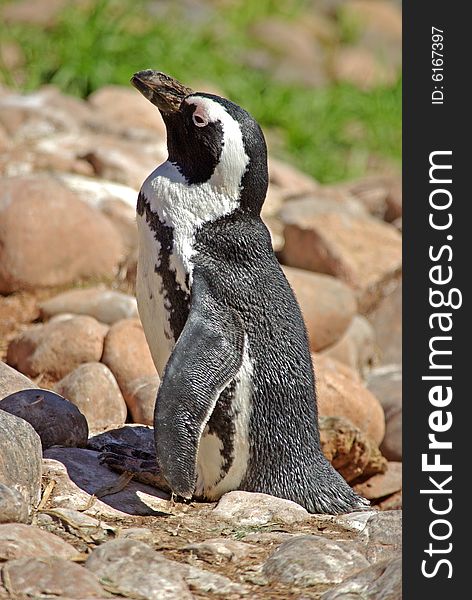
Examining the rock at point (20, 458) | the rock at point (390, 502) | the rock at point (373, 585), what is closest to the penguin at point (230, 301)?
the rock at point (20, 458)

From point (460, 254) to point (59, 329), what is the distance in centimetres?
332

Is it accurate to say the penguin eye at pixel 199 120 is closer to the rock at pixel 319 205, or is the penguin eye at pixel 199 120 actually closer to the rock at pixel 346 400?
the rock at pixel 346 400

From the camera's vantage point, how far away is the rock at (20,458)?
3.92 m

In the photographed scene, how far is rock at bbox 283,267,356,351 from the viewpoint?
793 cm

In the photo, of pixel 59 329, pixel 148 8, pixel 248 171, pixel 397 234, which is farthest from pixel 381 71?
pixel 248 171

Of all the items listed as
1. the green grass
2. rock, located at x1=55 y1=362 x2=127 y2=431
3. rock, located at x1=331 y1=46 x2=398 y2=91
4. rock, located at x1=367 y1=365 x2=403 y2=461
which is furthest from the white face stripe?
rock, located at x1=331 y1=46 x2=398 y2=91

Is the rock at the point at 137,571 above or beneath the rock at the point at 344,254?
beneath

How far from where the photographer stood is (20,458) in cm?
397

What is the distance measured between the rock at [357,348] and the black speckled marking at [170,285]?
12.4 ft

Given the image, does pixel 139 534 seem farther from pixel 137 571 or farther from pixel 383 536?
pixel 383 536

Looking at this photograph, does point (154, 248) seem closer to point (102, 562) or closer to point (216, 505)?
point (216, 505)

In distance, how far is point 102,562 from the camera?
3430 millimetres

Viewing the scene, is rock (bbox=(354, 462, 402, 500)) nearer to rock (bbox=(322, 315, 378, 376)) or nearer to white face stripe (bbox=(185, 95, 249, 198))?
rock (bbox=(322, 315, 378, 376))

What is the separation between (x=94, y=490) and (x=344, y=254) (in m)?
5.08
